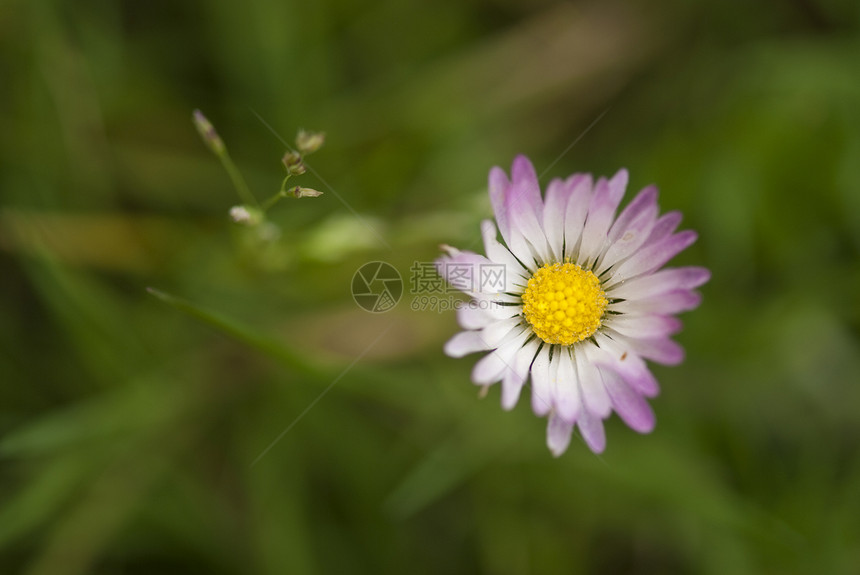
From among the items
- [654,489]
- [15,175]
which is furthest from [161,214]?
[654,489]

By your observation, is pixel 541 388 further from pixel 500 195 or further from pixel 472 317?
pixel 500 195

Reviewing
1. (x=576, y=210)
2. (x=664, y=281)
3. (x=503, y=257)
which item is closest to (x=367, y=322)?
(x=503, y=257)

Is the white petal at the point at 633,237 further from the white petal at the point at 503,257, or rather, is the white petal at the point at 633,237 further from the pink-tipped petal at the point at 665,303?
the white petal at the point at 503,257

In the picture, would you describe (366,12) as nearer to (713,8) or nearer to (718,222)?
(713,8)

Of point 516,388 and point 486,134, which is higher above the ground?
point 486,134

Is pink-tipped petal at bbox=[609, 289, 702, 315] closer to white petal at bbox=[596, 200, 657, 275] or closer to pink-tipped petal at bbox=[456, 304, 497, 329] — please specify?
white petal at bbox=[596, 200, 657, 275]

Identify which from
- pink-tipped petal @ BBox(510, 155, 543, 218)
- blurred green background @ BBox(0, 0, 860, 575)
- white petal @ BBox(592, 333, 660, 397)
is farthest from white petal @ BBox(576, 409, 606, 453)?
blurred green background @ BBox(0, 0, 860, 575)

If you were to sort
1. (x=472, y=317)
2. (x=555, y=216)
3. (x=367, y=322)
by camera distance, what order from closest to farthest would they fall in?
(x=472, y=317) < (x=555, y=216) < (x=367, y=322)
